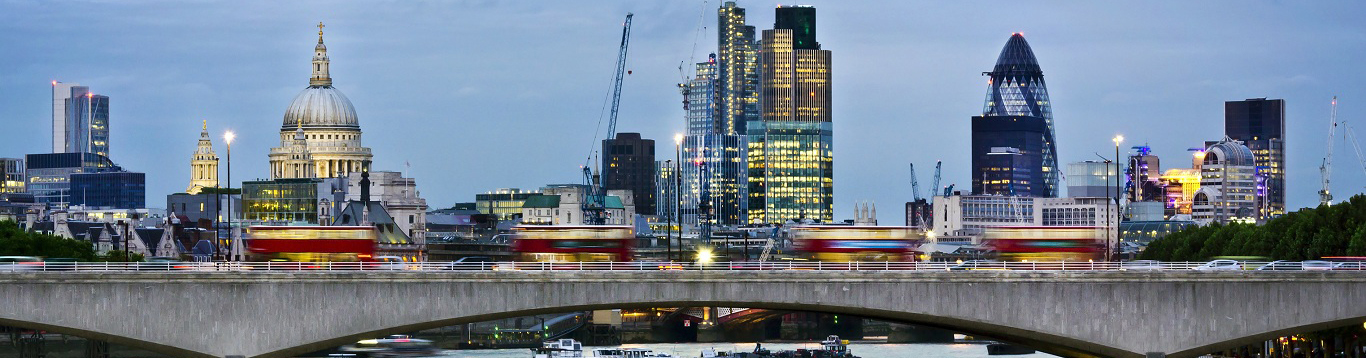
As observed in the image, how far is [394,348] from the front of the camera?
183 metres

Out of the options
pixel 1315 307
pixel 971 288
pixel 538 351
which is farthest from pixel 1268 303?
pixel 538 351

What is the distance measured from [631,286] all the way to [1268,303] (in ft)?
92.0

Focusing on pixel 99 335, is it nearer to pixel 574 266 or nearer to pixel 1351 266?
pixel 574 266

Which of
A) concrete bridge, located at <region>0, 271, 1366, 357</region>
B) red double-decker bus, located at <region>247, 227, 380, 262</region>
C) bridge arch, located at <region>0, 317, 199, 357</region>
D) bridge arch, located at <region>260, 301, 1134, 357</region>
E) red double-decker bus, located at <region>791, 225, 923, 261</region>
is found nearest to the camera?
bridge arch, located at <region>0, 317, 199, 357</region>

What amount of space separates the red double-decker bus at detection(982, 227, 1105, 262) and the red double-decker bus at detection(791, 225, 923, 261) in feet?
16.5

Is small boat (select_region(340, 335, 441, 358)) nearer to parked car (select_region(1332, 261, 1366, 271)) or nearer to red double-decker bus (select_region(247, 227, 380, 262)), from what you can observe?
red double-decker bus (select_region(247, 227, 380, 262))

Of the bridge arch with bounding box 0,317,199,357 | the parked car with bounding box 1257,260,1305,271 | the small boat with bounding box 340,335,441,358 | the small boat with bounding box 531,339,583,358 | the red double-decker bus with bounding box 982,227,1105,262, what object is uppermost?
the red double-decker bus with bounding box 982,227,1105,262

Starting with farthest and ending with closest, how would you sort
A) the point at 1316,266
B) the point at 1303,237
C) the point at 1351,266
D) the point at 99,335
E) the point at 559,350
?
the point at 559,350 < the point at 1303,237 < the point at 1316,266 < the point at 1351,266 < the point at 99,335

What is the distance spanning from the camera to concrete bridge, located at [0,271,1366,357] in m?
95.4

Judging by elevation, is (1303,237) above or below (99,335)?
above

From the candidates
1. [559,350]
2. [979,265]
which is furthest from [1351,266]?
[559,350]

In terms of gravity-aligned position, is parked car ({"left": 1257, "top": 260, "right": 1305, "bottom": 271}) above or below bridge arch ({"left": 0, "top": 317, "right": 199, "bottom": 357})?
above

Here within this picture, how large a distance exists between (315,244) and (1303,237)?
199ft

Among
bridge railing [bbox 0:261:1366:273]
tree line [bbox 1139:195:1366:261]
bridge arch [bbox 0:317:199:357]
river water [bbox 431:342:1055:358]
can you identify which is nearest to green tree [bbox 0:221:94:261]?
river water [bbox 431:342:1055:358]
